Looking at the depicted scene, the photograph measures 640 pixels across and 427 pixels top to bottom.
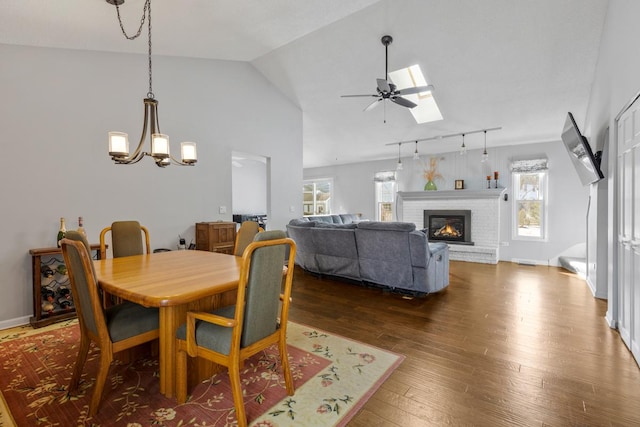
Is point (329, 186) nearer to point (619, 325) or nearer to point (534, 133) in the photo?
point (534, 133)

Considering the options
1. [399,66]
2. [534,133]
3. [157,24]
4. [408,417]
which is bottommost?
[408,417]

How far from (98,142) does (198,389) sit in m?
3.15

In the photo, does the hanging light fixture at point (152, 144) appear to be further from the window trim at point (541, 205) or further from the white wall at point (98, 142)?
the window trim at point (541, 205)

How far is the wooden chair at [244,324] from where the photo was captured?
5.16 ft

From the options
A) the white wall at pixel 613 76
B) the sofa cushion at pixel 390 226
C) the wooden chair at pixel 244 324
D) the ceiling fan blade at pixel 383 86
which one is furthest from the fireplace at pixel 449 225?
the wooden chair at pixel 244 324

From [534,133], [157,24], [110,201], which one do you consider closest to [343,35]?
[157,24]

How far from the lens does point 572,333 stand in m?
2.89

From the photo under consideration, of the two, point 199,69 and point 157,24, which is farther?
point 199,69

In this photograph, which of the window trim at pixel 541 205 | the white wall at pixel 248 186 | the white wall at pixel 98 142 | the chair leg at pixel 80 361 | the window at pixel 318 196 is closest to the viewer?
the chair leg at pixel 80 361


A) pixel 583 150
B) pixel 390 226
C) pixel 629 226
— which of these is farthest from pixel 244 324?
pixel 583 150

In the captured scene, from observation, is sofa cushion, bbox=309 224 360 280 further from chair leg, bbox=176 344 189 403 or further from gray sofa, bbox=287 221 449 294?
chair leg, bbox=176 344 189 403

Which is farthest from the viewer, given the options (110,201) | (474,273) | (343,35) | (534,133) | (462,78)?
(534,133)

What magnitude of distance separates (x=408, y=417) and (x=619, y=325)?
2.61 metres

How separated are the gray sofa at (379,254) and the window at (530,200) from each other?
3306 mm
